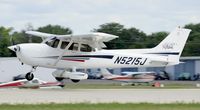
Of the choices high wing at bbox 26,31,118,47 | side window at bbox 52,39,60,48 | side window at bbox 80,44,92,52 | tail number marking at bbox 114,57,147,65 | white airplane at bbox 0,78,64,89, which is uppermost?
high wing at bbox 26,31,118,47

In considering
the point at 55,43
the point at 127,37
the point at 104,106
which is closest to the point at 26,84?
the point at 55,43

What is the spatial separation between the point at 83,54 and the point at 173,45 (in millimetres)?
5487

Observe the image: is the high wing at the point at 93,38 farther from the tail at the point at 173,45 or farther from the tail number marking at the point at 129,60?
the tail at the point at 173,45

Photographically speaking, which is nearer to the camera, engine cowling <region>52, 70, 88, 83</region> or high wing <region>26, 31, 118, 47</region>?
high wing <region>26, 31, 118, 47</region>

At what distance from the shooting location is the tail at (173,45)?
35.0 m

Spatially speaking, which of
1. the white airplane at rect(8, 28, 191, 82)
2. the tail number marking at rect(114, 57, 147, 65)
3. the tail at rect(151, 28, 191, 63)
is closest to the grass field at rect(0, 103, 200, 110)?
the white airplane at rect(8, 28, 191, 82)

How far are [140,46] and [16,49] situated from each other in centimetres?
7921

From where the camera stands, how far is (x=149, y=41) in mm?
114188

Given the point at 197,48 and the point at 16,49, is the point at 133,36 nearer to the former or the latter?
the point at 197,48

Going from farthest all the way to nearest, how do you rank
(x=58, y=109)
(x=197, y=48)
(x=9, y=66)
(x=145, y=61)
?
(x=197, y=48) → (x=9, y=66) → (x=145, y=61) → (x=58, y=109)

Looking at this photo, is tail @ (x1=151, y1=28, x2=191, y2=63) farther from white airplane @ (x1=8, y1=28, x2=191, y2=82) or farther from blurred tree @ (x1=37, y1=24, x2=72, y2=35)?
blurred tree @ (x1=37, y1=24, x2=72, y2=35)

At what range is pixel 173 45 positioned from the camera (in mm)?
35156

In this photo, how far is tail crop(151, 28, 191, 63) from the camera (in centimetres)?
3497

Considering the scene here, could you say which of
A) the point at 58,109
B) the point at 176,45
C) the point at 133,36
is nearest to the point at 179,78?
the point at 133,36
